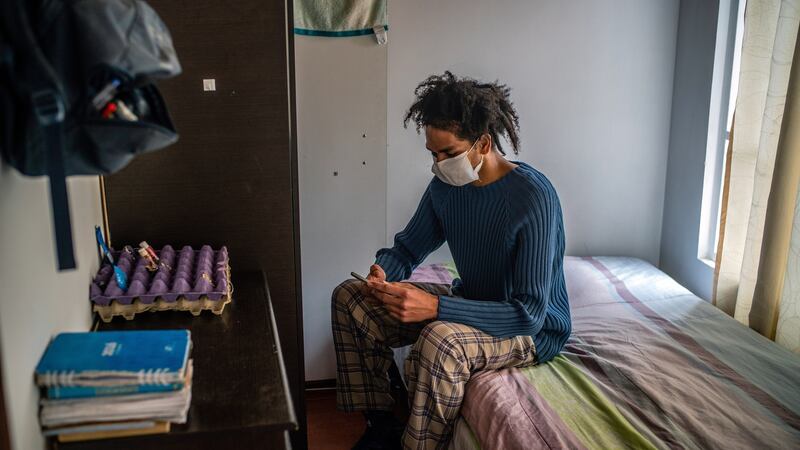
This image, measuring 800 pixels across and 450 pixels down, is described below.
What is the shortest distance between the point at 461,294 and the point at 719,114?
1.20m

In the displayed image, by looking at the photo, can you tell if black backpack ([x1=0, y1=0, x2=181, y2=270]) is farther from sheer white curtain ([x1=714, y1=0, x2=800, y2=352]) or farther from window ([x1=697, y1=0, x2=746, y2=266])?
window ([x1=697, y1=0, x2=746, y2=266])

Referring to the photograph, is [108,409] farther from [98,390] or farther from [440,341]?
[440,341]

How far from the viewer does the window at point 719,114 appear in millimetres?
2348

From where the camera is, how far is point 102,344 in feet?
3.30

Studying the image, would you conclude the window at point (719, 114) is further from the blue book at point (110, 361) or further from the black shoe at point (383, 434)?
the blue book at point (110, 361)

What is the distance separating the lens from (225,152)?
5.59 ft

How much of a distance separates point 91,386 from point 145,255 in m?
0.65

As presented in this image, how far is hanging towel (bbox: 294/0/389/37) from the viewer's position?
7.74ft

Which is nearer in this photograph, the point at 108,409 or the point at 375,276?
the point at 108,409

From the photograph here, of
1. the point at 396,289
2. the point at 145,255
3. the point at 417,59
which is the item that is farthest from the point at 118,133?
the point at 417,59

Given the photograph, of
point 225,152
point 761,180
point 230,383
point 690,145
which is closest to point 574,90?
point 690,145

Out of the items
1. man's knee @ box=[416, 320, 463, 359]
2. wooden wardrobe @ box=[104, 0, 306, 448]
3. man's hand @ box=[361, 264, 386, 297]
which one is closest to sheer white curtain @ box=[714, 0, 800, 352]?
man's knee @ box=[416, 320, 463, 359]

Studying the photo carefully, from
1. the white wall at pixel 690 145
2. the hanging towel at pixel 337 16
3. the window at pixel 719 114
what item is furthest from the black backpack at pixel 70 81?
the white wall at pixel 690 145

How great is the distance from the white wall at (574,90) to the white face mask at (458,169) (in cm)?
81
